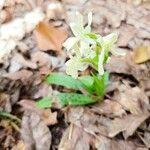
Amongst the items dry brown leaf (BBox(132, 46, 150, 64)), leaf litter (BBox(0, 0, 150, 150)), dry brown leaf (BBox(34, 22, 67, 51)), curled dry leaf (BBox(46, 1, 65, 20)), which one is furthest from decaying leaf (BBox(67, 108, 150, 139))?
curled dry leaf (BBox(46, 1, 65, 20))

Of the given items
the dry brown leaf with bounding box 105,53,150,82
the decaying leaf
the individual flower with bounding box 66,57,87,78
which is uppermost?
the individual flower with bounding box 66,57,87,78

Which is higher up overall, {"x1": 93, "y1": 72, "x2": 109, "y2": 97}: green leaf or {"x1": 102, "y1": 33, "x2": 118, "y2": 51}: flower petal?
{"x1": 102, "y1": 33, "x2": 118, "y2": 51}: flower petal

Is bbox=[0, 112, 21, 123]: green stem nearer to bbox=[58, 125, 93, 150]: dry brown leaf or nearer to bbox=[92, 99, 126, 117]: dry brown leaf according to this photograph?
bbox=[58, 125, 93, 150]: dry brown leaf

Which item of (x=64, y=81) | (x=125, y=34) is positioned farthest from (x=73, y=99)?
(x=125, y=34)

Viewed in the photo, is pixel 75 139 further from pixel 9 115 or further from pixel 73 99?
pixel 9 115

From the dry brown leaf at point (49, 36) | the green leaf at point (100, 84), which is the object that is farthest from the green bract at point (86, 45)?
the dry brown leaf at point (49, 36)

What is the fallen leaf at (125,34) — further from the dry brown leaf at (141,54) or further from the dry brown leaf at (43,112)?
the dry brown leaf at (43,112)

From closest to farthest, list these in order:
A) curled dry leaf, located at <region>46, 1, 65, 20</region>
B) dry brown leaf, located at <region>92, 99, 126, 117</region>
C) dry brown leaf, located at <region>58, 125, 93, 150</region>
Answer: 1. dry brown leaf, located at <region>58, 125, 93, 150</region>
2. dry brown leaf, located at <region>92, 99, 126, 117</region>
3. curled dry leaf, located at <region>46, 1, 65, 20</region>

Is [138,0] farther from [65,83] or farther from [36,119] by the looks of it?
[36,119]
